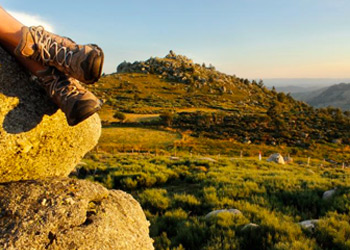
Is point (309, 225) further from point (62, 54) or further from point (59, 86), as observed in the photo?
point (62, 54)

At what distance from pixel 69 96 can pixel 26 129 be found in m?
0.67

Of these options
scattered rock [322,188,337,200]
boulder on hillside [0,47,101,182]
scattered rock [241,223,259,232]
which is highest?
boulder on hillside [0,47,101,182]

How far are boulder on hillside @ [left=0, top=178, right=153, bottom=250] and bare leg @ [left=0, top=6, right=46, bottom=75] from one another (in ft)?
4.48

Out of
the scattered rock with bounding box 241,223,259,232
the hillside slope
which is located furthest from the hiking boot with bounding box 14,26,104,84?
the hillside slope

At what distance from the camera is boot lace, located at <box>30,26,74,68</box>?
8.80 feet

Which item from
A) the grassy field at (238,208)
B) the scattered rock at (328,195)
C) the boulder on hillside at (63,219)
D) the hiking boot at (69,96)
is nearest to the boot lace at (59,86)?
the hiking boot at (69,96)

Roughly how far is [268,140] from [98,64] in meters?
40.2

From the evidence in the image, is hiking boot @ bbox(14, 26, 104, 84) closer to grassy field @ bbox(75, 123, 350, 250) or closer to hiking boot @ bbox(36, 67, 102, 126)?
hiking boot @ bbox(36, 67, 102, 126)

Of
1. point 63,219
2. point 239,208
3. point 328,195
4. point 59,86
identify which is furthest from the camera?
point 328,195

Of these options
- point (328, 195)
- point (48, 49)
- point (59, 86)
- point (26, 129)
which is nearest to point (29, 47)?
point (48, 49)

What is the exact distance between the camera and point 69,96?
8.73 feet

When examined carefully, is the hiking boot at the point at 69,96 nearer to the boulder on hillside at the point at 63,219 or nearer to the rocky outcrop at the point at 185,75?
the boulder on hillside at the point at 63,219

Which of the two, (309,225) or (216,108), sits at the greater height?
(216,108)

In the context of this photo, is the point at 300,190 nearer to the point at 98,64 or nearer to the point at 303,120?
the point at 98,64
